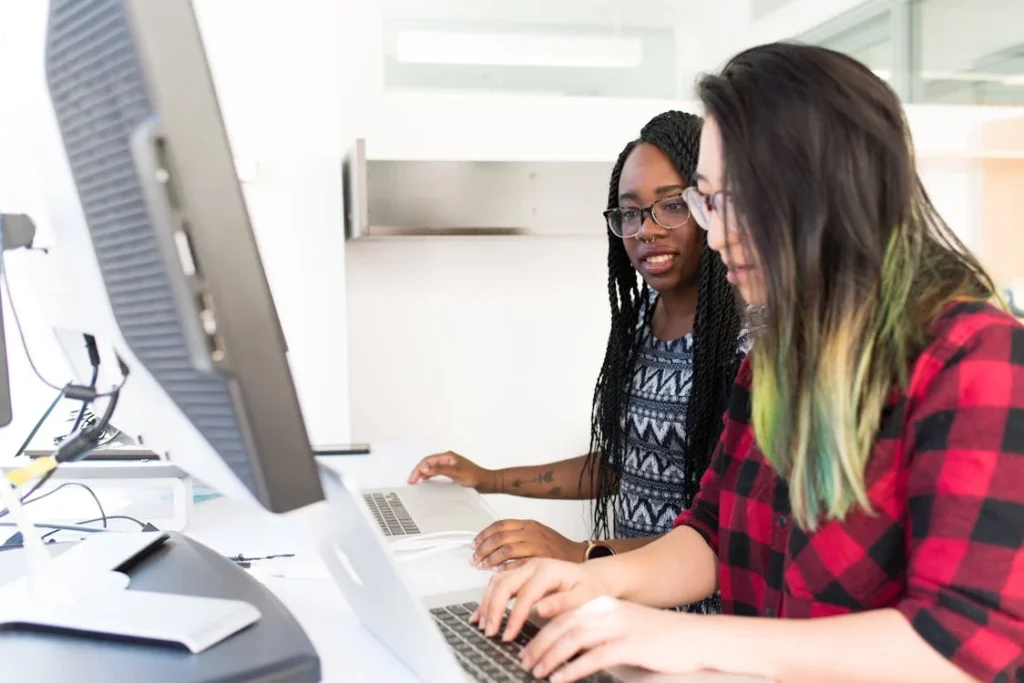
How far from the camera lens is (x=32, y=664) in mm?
607

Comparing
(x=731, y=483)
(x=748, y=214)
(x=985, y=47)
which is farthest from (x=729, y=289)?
(x=985, y=47)

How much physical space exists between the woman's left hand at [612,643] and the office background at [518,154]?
1.48 meters

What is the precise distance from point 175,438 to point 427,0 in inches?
85.3

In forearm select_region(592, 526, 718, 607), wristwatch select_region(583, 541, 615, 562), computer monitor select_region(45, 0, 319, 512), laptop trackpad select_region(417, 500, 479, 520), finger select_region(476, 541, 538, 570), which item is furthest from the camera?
laptop trackpad select_region(417, 500, 479, 520)

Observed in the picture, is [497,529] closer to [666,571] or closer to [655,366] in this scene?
[666,571]

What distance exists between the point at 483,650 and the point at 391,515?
0.54 m

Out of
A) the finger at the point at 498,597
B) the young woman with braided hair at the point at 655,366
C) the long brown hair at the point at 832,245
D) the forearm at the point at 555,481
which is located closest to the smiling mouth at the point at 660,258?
the young woman with braided hair at the point at 655,366

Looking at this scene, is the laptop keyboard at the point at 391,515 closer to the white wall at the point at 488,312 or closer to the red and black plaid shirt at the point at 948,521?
the red and black plaid shirt at the point at 948,521

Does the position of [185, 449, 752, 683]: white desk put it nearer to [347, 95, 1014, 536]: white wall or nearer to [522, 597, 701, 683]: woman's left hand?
[522, 597, 701, 683]: woman's left hand

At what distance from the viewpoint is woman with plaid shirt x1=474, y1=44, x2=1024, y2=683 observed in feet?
2.22

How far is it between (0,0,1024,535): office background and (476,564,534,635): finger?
1372 mm

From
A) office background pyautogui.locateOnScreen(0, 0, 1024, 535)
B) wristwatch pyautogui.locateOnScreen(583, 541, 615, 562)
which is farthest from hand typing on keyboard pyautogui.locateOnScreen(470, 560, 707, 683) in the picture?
office background pyautogui.locateOnScreen(0, 0, 1024, 535)

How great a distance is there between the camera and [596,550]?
1.13m

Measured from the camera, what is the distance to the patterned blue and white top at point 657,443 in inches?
58.1
